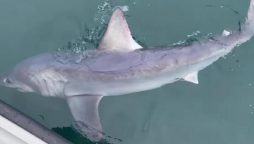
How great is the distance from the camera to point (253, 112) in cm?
345

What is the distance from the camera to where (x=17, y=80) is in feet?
10.4

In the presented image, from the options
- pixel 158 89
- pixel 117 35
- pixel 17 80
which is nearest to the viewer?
pixel 117 35

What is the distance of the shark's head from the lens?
3145 millimetres

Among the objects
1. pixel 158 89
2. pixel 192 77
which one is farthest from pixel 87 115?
pixel 192 77

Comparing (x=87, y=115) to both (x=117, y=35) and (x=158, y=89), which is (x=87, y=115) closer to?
(x=117, y=35)

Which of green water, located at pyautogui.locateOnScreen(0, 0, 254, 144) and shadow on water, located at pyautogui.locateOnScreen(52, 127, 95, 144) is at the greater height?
green water, located at pyautogui.locateOnScreen(0, 0, 254, 144)

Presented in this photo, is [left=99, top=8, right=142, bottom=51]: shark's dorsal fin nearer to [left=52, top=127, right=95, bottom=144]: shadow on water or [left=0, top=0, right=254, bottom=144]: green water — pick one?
[left=0, top=0, right=254, bottom=144]: green water

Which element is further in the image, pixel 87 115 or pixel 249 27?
pixel 249 27

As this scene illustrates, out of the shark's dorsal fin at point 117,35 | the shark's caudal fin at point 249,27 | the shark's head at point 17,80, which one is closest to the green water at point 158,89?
the shark's head at point 17,80

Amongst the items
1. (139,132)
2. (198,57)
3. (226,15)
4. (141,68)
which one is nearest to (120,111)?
(139,132)

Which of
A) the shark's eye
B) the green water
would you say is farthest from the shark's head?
the green water

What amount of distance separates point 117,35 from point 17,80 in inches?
29.6

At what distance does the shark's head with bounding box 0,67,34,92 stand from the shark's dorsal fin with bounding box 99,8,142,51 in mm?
581

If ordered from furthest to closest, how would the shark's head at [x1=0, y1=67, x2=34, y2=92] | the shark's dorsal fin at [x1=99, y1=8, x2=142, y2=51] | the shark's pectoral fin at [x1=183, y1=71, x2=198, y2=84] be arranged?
the shark's pectoral fin at [x1=183, y1=71, x2=198, y2=84]
the shark's head at [x1=0, y1=67, x2=34, y2=92]
the shark's dorsal fin at [x1=99, y1=8, x2=142, y2=51]
